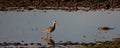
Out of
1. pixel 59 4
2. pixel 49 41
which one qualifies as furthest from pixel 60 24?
pixel 59 4

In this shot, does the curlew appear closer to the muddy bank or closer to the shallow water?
the shallow water

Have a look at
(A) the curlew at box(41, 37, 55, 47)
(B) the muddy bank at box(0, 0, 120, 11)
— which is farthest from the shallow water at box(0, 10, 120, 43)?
(B) the muddy bank at box(0, 0, 120, 11)

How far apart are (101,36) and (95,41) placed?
1.98m

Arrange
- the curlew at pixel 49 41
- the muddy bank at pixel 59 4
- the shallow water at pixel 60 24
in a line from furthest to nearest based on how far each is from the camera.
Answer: the muddy bank at pixel 59 4, the shallow water at pixel 60 24, the curlew at pixel 49 41

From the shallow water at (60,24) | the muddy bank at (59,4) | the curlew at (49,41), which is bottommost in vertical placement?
the curlew at (49,41)

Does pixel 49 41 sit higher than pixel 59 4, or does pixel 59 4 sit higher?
pixel 59 4

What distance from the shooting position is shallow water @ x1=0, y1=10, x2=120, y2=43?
26453 mm

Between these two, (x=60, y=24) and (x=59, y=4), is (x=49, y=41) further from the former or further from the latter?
(x=59, y=4)

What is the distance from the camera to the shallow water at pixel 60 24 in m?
26.5

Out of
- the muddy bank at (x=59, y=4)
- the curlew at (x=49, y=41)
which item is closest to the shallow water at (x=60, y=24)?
the curlew at (x=49, y=41)

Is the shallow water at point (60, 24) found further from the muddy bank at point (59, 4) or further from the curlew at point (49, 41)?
the muddy bank at point (59, 4)

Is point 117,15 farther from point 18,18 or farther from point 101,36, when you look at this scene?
point 101,36

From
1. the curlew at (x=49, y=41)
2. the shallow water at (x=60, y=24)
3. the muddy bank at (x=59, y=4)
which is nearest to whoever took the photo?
the curlew at (x=49, y=41)

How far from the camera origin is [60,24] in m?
32.6
